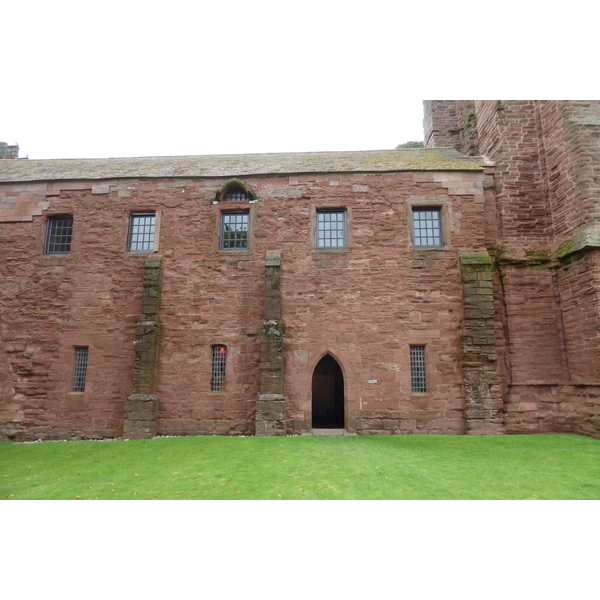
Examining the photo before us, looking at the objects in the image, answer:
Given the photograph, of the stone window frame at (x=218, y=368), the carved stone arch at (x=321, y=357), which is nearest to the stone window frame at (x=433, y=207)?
the carved stone arch at (x=321, y=357)

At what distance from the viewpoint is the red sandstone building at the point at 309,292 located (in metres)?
11.5

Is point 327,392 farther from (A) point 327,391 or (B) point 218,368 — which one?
(B) point 218,368

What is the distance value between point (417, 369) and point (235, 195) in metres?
8.17

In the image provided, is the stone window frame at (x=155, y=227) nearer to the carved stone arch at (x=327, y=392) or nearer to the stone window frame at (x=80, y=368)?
the stone window frame at (x=80, y=368)

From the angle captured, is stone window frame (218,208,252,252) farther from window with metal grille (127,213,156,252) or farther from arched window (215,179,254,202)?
window with metal grille (127,213,156,252)

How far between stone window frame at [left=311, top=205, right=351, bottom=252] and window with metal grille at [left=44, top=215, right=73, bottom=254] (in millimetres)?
8183

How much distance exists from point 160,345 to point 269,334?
3.56 meters

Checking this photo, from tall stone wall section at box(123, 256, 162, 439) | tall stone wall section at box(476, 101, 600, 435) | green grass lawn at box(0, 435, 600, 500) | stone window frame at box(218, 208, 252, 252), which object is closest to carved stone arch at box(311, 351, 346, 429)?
green grass lawn at box(0, 435, 600, 500)

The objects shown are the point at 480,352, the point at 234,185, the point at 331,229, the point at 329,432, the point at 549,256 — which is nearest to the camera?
the point at 480,352

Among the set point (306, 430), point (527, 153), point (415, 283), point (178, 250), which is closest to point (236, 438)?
point (306, 430)

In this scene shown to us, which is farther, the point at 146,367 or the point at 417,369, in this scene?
the point at 417,369

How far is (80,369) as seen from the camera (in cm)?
1246

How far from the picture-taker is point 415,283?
12.2 meters

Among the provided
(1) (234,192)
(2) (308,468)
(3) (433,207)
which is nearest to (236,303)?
(1) (234,192)
